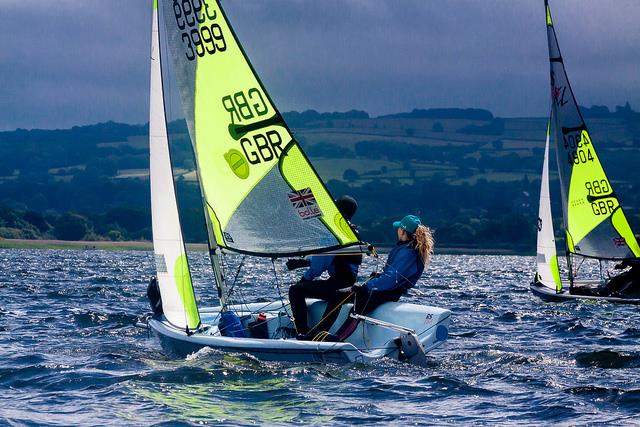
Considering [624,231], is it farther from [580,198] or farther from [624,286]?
[624,286]

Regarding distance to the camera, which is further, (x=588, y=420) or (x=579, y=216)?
(x=579, y=216)

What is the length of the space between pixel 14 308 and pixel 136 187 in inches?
4374

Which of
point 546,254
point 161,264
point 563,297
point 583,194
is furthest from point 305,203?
point 583,194

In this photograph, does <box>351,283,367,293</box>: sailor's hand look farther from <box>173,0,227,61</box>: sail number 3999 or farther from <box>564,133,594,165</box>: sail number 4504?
<box>564,133,594,165</box>: sail number 4504

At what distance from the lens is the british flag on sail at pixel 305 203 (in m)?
11.2

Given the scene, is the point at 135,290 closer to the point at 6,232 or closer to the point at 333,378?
the point at 333,378

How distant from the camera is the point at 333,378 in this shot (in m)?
10.2

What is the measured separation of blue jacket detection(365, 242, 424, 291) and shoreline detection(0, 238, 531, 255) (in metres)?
67.1

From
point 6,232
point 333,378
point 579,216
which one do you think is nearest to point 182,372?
point 333,378

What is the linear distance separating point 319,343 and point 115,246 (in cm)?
7782

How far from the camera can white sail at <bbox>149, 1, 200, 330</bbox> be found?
11.6m

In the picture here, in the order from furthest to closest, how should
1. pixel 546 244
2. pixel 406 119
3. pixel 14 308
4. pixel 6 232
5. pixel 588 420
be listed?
pixel 406 119, pixel 6 232, pixel 546 244, pixel 14 308, pixel 588 420

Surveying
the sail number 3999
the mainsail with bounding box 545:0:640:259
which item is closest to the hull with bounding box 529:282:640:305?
the mainsail with bounding box 545:0:640:259

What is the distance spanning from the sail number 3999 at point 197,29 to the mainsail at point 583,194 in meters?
13.8
